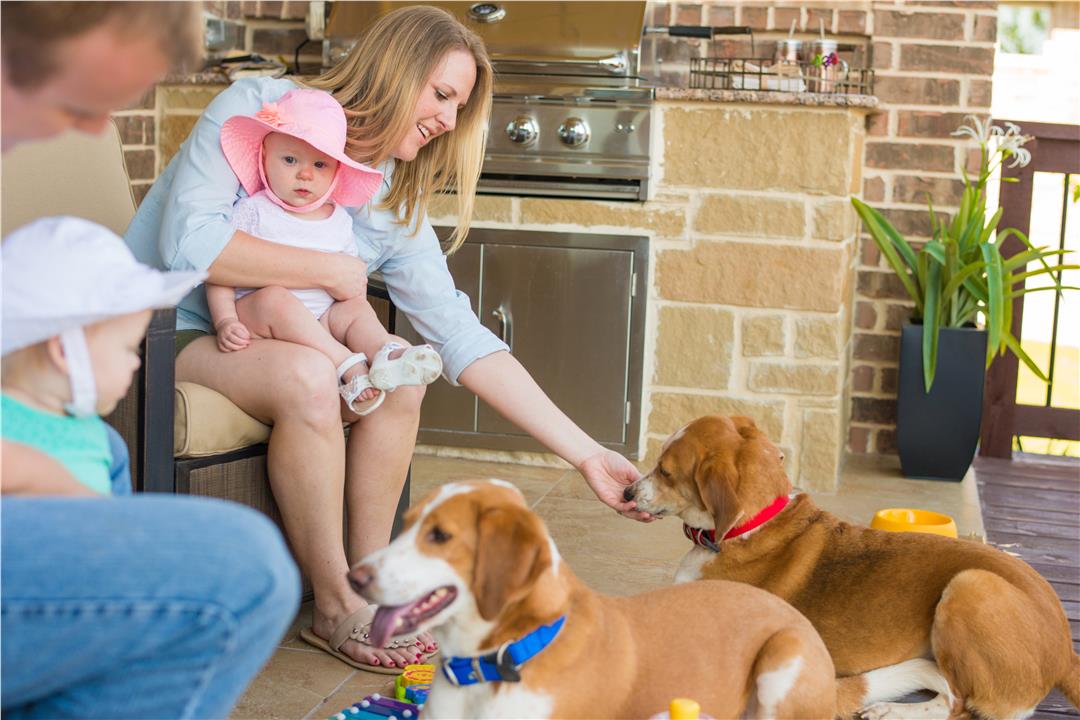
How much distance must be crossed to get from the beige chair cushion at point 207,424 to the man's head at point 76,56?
0.93 metres

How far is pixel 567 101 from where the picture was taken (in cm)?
368

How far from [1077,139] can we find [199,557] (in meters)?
3.79

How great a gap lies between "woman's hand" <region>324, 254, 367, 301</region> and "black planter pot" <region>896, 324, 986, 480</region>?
6.68 feet

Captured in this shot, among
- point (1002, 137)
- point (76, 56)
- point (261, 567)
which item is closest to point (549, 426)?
point (261, 567)

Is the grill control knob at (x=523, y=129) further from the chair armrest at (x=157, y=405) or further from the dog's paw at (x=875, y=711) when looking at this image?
the dog's paw at (x=875, y=711)

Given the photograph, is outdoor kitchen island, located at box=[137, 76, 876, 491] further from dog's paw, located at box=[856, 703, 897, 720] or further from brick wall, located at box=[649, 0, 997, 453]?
dog's paw, located at box=[856, 703, 897, 720]

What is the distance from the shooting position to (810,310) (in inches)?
144

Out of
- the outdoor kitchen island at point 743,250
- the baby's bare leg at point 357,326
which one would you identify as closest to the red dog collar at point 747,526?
the baby's bare leg at point 357,326

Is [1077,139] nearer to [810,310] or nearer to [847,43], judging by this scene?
[847,43]

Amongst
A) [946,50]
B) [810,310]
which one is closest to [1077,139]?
[946,50]

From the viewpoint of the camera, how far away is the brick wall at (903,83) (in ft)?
13.0

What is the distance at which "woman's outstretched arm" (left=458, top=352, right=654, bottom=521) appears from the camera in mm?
2266

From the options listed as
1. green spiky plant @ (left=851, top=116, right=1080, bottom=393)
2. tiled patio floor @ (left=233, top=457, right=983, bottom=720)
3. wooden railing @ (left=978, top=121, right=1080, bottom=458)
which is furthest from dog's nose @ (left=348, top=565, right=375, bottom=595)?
wooden railing @ (left=978, top=121, right=1080, bottom=458)

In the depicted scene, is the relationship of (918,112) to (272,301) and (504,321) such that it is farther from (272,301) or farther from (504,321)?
(272,301)
